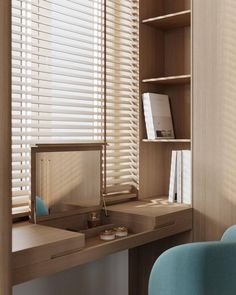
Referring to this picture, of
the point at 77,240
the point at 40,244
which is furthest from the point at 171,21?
the point at 40,244

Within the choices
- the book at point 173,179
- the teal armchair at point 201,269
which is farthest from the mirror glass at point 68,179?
the teal armchair at point 201,269

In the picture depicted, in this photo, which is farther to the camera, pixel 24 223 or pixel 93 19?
pixel 93 19

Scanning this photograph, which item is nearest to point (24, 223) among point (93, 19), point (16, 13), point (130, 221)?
point (130, 221)

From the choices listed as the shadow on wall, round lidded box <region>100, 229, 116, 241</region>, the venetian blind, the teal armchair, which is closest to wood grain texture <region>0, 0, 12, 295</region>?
the teal armchair

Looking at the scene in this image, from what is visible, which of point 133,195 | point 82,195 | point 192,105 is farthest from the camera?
point 133,195

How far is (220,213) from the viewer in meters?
2.33

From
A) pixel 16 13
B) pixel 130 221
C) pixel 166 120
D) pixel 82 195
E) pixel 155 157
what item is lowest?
pixel 130 221

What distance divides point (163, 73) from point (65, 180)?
1102 millimetres

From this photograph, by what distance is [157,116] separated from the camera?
8.50 feet

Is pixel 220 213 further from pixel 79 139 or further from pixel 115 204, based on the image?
pixel 79 139

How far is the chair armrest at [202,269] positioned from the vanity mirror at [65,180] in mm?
789

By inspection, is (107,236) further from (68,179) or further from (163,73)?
(163,73)

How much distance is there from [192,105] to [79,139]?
665mm

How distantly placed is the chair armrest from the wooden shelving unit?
47.8 inches
